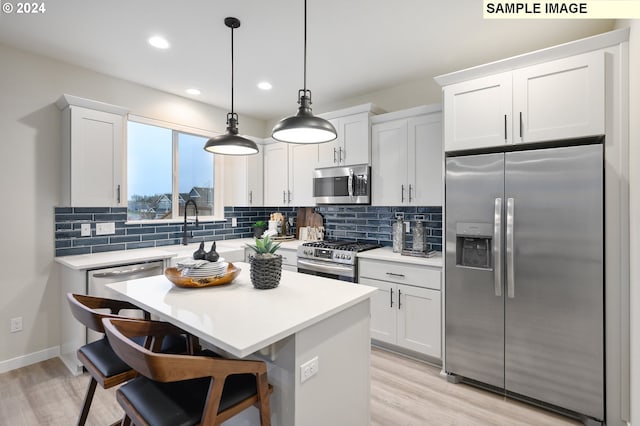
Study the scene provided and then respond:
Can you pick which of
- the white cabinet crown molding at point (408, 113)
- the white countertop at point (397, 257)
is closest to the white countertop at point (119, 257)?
the white countertop at point (397, 257)

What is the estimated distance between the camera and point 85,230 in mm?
3092

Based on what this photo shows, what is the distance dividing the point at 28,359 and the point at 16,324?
0.33m

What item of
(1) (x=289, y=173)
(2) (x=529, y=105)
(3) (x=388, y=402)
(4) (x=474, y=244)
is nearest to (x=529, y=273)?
(4) (x=474, y=244)

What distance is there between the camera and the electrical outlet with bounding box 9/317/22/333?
2713 mm

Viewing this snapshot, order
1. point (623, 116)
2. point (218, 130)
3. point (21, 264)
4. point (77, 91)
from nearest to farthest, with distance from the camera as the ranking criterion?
1. point (623, 116)
2. point (21, 264)
3. point (77, 91)
4. point (218, 130)

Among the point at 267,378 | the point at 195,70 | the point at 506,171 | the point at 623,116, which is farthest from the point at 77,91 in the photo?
the point at 623,116

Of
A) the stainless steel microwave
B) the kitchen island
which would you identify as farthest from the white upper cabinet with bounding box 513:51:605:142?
the kitchen island

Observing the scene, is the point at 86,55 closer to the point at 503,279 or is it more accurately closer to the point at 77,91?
the point at 77,91

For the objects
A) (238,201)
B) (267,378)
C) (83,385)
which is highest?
(238,201)

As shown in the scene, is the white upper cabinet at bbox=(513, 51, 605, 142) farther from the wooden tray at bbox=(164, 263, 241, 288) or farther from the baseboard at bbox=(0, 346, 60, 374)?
the baseboard at bbox=(0, 346, 60, 374)

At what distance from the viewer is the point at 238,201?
14.6 feet

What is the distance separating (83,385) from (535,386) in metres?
3.33

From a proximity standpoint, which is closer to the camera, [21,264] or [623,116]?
[623,116]

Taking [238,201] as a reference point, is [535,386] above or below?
below
